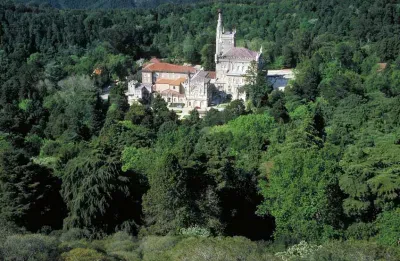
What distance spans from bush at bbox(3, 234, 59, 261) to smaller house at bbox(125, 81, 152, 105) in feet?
108

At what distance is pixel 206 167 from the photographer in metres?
25.2

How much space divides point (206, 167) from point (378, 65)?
2958 centimetres

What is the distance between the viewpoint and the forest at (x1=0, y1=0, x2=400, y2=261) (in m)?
21.9

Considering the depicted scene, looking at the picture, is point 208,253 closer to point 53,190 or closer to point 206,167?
point 206,167

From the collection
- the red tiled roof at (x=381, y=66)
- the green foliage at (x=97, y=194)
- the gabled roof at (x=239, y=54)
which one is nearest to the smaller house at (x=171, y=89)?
the gabled roof at (x=239, y=54)

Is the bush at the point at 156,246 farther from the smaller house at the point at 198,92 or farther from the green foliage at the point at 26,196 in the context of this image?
the smaller house at the point at 198,92

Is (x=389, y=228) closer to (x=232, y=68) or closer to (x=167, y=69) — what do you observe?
(x=232, y=68)

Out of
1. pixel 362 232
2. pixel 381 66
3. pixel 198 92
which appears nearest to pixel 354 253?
pixel 362 232

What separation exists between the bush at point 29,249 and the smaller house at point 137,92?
108 feet

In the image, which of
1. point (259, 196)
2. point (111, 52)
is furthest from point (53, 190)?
point (111, 52)

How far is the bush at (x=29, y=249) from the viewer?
15.7 metres

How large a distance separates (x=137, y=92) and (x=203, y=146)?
61.7 ft

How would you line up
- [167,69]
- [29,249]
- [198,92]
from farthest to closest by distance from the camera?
[167,69]
[198,92]
[29,249]

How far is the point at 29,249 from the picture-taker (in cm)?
1611
